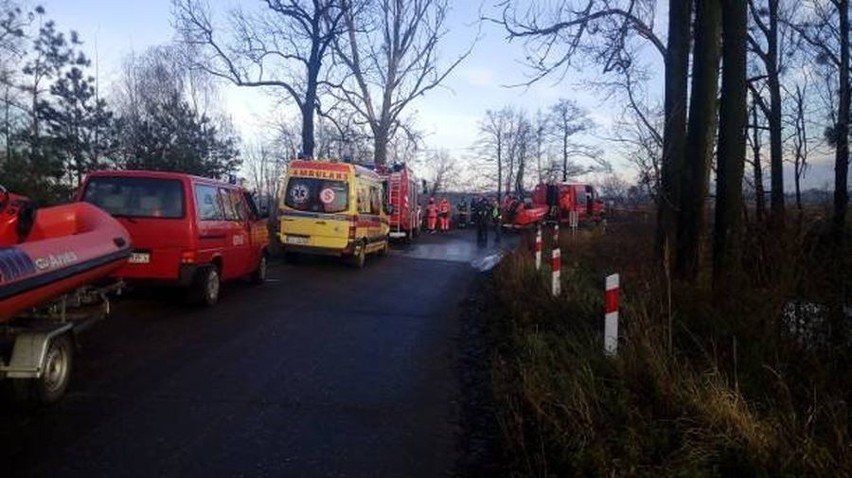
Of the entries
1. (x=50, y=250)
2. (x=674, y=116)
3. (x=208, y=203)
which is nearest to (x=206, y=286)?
(x=208, y=203)

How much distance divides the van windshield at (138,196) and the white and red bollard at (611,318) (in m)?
6.23

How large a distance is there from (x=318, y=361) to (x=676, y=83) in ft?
28.6

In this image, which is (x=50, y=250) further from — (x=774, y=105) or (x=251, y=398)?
(x=774, y=105)

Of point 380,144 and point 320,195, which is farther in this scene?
point 380,144

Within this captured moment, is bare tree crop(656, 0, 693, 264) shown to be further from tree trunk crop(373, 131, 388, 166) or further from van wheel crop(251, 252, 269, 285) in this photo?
tree trunk crop(373, 131, 388, 166)

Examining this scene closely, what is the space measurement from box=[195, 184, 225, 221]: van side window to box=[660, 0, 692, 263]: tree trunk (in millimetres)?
6655

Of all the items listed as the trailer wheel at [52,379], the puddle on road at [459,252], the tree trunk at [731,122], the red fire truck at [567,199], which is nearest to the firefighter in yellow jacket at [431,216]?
the red fire truck at [567,199]

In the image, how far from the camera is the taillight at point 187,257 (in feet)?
36.7

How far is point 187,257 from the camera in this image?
1123 centimetres

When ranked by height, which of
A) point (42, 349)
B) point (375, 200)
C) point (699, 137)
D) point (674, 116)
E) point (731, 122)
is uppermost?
point (674, 116)

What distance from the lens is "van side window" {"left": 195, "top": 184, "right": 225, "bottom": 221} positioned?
11.7m

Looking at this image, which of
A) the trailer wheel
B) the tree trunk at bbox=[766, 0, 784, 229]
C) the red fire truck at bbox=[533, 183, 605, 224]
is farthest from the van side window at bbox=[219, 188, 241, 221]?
the red fire truck at bbox=[533, 183, 605, 224]

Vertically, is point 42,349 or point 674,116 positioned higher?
point 674,116

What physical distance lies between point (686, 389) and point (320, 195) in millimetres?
14223
